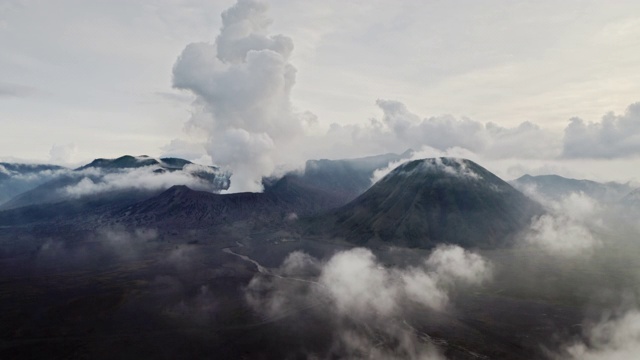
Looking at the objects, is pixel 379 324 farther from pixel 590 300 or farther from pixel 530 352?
pixel 590 300

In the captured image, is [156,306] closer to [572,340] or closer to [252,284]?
[252,284]

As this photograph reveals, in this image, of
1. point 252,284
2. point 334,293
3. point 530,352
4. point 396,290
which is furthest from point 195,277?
point 530,352

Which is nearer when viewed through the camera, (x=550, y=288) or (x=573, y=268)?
(x=550, y=288)

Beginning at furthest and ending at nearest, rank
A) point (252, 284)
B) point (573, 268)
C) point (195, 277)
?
point (573, 268), point (195, 277), point (252, 284)

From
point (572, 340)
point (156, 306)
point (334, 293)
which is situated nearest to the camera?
point (572, 340)

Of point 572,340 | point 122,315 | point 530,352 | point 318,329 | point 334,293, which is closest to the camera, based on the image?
point 530,352

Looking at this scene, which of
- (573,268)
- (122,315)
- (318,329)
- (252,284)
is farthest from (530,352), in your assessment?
(573,268)

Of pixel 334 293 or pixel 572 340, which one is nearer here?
pixel 572 340

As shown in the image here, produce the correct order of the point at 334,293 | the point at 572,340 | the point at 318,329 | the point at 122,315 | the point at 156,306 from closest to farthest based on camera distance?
the point at 572,340 → the point at 318,329 → the point at 122,315 → the point at 156,306 → the point at 334,293

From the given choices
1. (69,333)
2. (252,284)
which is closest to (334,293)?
(252,284)
